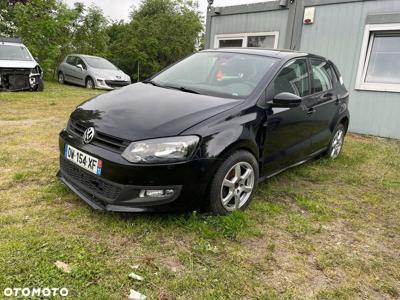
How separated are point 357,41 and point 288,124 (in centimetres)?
508

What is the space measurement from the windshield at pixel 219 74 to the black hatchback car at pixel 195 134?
0.01 m

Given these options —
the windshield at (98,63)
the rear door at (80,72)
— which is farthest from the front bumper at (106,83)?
the windshield at (98,63)

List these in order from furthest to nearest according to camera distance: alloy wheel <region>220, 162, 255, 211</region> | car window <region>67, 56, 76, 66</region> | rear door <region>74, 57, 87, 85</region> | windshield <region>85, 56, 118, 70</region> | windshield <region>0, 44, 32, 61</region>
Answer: car window <region>67, 56, 76, 66</region> < windshield <region>85, 56, 118, 70</region> < rear door <region>74, 57, 87, 85</region> < windshield <region>0, 44, 32, 61</region> < alloy wheel <region>220, 162, 255, 211</region>

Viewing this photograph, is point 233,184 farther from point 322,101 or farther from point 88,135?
point 322,101

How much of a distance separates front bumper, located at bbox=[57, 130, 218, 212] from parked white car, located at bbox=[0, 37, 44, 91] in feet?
29.5

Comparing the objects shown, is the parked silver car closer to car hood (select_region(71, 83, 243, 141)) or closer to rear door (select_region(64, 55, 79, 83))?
rear door (select_region(64, 55, 79, 83))

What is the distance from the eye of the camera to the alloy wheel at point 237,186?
3105mm

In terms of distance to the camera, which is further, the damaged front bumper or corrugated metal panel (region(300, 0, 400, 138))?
the damaged front bumper

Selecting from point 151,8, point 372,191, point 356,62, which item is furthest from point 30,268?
point 151,8

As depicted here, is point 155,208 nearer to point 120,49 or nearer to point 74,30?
point 74,30

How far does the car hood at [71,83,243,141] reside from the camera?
275 centimetres

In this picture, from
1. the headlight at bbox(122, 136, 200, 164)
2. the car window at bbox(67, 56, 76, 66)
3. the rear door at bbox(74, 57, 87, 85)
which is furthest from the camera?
the car window at bbox(67, 56, 76, 66)

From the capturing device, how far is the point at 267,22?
9.09 metres

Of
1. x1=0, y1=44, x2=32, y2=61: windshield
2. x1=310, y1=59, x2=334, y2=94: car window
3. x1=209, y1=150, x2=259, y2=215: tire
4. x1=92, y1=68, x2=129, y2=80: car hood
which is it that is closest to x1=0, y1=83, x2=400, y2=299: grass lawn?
x1=209, y1=150, x2=259, y2=215: tire
